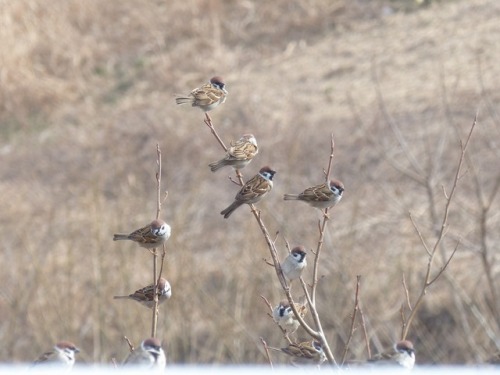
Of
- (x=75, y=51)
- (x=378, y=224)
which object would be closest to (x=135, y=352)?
(x=378, y=224)

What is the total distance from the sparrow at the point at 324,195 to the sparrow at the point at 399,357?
1268mm

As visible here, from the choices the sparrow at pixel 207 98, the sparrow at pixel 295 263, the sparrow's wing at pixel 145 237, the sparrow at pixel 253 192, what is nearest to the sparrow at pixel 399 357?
the sparrow at pixel 295 263

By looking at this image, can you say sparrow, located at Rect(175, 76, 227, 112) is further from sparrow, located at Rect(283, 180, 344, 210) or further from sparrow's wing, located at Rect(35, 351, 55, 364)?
sparrow's wing, located at Rect(35, 351, 55, 364)

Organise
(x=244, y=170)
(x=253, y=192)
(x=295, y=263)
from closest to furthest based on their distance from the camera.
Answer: (x=253, y=192) → (x=295, y=263) → (x=244, y=170)

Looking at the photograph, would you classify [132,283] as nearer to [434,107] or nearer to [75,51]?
[434,107]

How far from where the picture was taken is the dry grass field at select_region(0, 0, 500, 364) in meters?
10.6

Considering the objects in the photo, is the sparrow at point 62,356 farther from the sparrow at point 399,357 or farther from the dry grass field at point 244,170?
the dry grass field at point 244,170

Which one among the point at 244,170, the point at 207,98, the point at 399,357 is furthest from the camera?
the point at 244,170

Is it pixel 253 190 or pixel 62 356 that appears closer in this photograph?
pixel 62 356

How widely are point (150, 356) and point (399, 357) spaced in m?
0.95

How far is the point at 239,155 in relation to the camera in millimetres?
5664

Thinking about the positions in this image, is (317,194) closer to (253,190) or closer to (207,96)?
(253,190)

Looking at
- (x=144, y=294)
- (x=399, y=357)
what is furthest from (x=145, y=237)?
(x=399, y=357)

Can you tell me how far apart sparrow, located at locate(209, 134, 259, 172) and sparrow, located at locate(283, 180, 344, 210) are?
291mm
